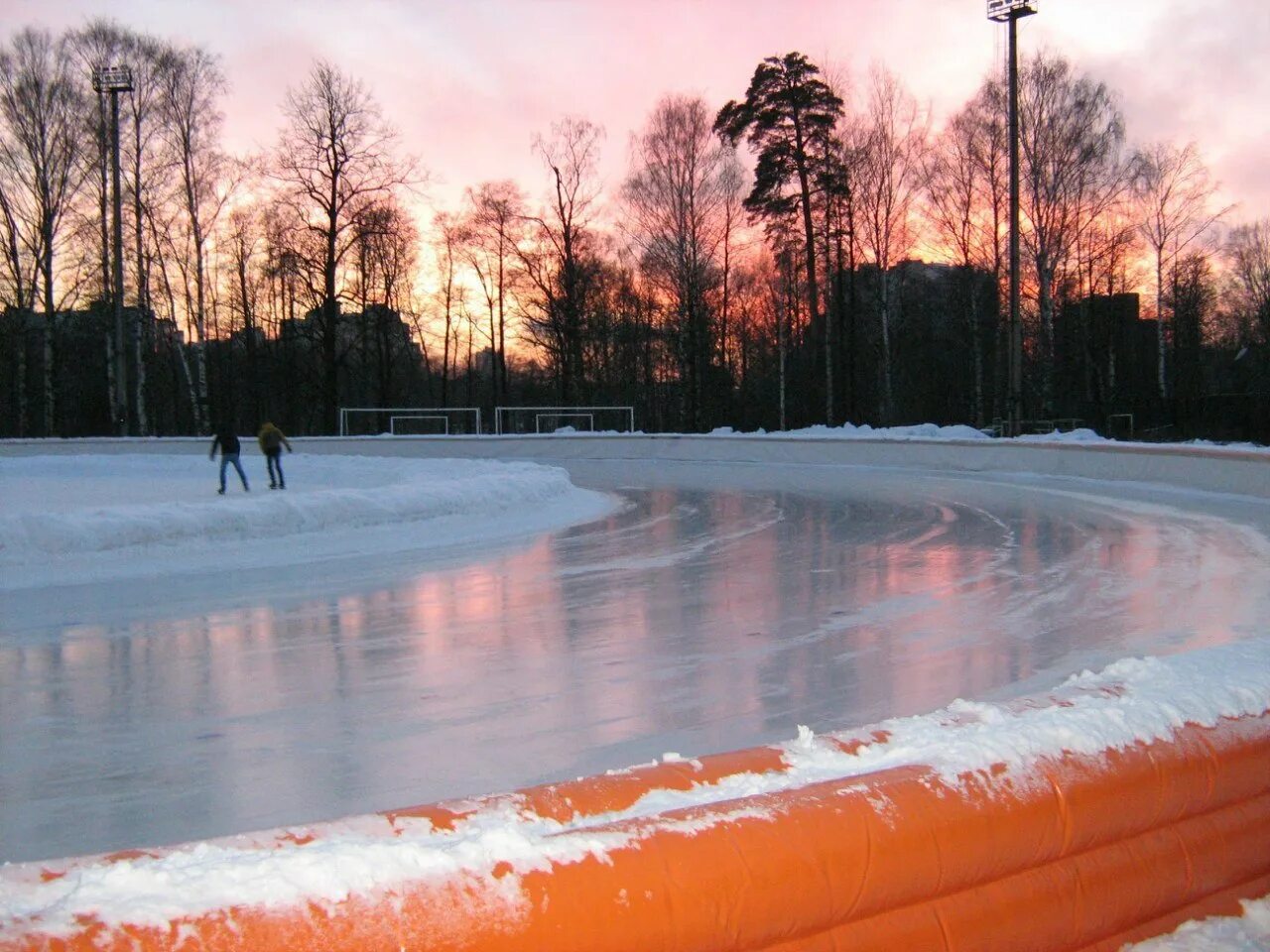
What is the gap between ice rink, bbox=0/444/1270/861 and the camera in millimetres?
5391

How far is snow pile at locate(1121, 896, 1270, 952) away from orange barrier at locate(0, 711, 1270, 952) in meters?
0.05

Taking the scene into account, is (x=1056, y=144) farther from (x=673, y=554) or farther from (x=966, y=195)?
(x=673, y=554)

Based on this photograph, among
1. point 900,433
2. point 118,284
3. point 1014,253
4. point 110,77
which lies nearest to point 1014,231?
point 1014,253

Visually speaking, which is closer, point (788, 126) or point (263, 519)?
point (263, 519)

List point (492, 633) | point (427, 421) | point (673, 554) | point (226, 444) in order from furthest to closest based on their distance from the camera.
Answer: point (427, 421) < point (226, 444) < point (673, 554) < point (492, 633)

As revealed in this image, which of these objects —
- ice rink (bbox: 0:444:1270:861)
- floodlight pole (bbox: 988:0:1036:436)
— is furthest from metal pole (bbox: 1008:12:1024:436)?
ice rink (bbox: 0:444:1270:861)

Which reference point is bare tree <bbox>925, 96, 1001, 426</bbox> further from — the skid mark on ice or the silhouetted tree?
the skid mark on ice

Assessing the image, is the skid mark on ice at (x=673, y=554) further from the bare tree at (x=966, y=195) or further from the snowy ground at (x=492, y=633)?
the bare tree at (x=966, y=195)

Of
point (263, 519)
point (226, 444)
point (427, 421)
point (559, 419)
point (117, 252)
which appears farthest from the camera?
point (559, 419)

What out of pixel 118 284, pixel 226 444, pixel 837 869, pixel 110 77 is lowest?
pixel 837 869

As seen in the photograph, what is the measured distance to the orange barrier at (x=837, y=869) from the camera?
2277 millimetres

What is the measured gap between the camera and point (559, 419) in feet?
146

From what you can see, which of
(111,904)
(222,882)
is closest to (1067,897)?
(222,882)

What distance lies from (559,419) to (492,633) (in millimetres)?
35799
